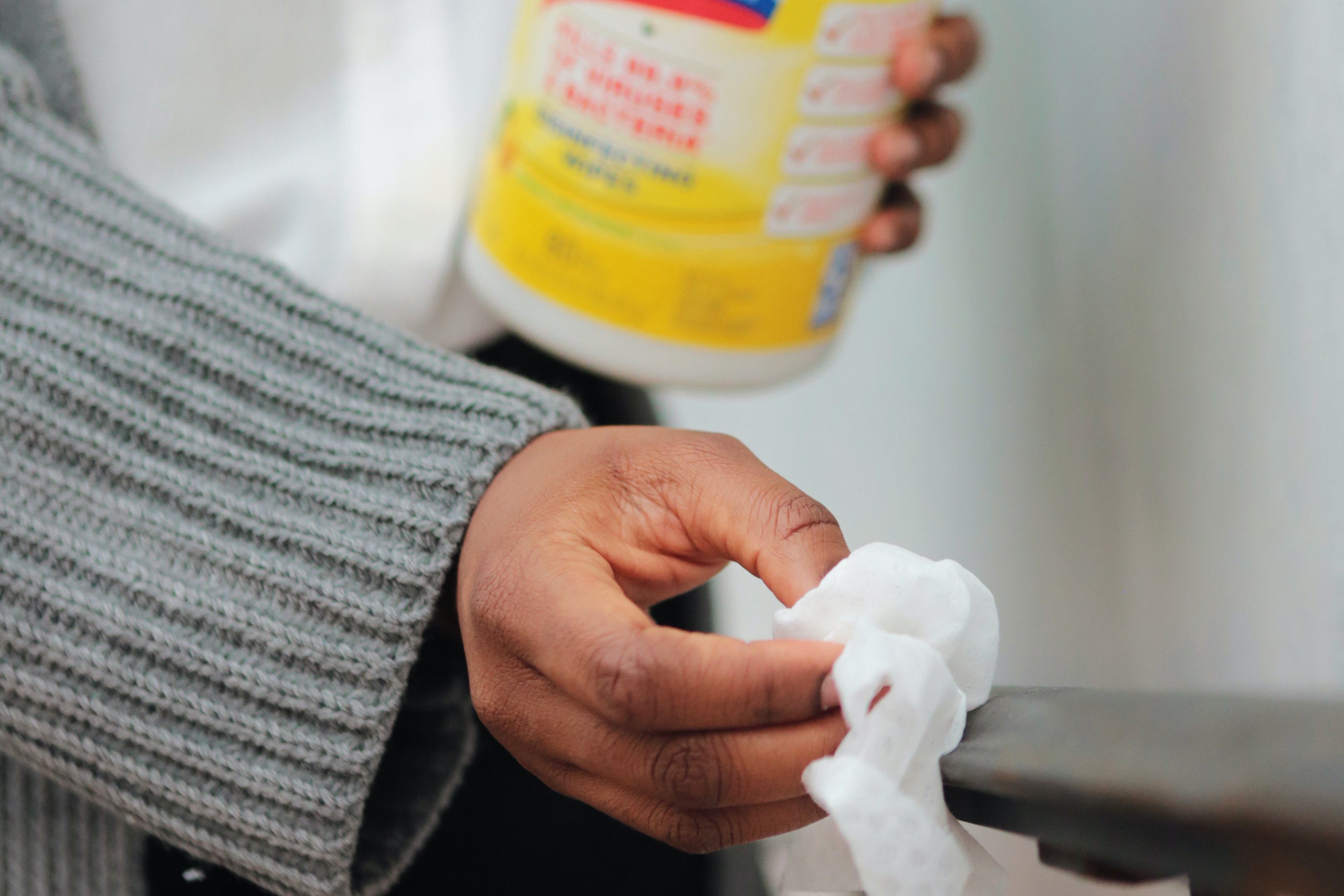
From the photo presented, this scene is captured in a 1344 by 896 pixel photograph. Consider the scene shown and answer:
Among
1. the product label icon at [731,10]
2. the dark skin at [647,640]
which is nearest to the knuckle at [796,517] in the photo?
the dark skin at [647,640]

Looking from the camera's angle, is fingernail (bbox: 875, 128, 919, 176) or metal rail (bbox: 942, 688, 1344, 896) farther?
fingernail (bbox: 875, 128, 919, 176)

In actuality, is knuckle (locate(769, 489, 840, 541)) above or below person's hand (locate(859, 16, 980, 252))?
below

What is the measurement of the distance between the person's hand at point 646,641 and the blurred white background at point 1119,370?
41 millimetres

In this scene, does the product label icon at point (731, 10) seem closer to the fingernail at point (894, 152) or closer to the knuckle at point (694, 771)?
the fingernail at point (894, 152)

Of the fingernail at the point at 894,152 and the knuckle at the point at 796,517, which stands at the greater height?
the fingernail at the point at 894,152

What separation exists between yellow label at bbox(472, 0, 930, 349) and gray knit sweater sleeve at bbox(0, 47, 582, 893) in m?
0.04

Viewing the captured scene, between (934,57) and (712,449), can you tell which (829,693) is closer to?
(712,449)

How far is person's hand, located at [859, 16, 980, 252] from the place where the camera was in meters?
0.22

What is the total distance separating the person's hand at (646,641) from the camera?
132 mm

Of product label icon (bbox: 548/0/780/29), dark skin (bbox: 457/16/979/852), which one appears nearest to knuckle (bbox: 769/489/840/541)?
dark skin (bbox: 457/16/979/852)

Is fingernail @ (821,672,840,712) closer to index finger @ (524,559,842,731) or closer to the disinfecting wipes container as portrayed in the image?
index finger @ (524,559,842,731)

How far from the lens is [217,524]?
199mm

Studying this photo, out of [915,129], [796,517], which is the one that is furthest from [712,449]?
[915,129]

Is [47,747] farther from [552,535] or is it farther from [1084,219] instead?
[1084,219]
